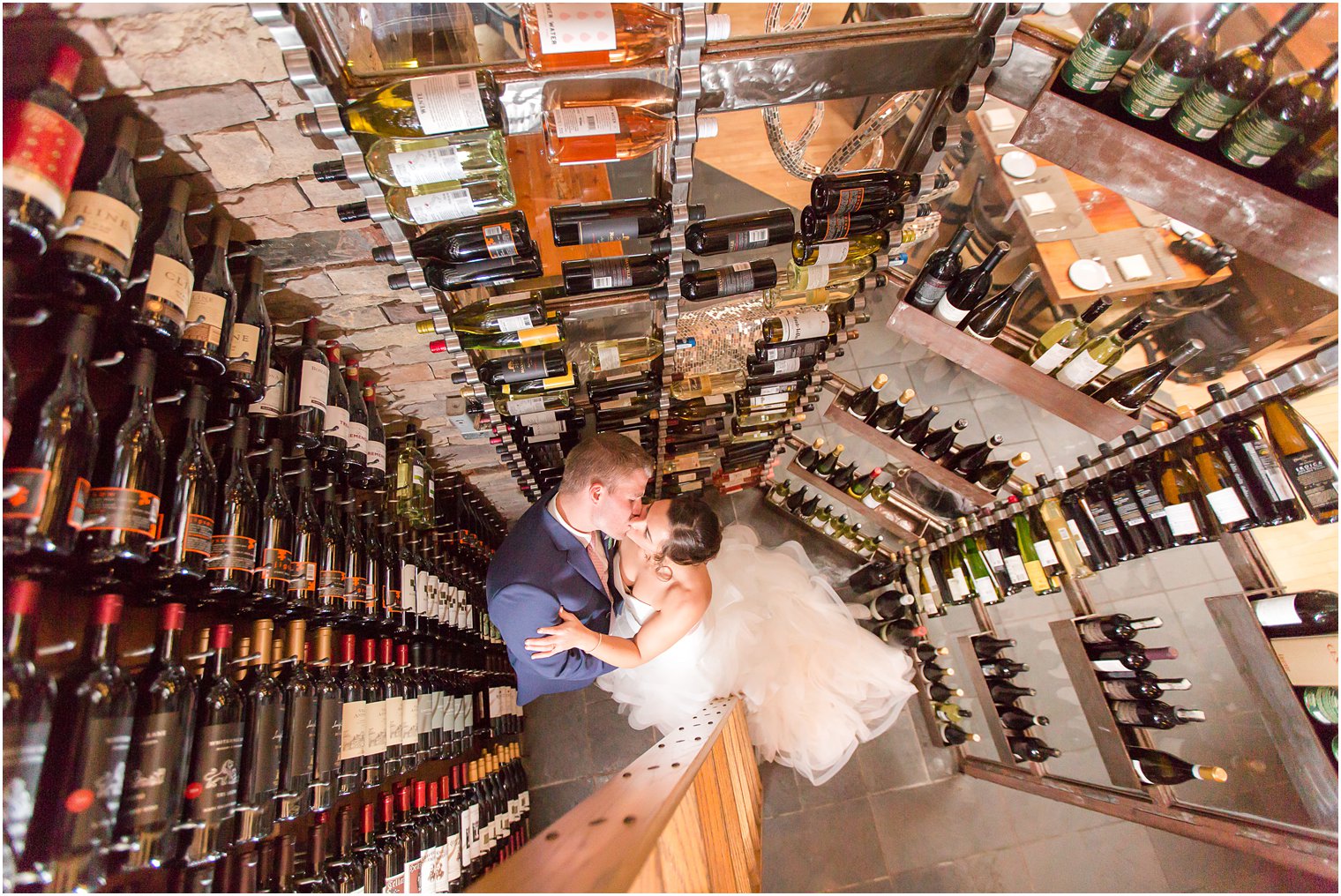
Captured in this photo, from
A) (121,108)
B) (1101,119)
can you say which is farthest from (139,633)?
(1101,119)

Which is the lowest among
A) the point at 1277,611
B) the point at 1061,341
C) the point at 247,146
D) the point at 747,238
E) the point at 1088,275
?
the point at 1277,611

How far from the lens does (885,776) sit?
113 inches

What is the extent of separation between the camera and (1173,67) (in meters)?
1.06

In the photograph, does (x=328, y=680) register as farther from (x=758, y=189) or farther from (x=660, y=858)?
(x=758, y=189)

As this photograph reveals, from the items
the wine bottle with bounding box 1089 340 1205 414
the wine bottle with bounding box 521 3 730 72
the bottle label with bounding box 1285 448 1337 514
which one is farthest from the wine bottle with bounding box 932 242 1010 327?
the wine bottle with bounding box 521 3 730 72

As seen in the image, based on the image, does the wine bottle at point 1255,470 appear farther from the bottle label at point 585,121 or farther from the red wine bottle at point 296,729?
the red wine bottle at point 296,729

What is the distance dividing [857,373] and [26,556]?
11.4 feet

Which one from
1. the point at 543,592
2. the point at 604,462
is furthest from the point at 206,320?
the point at 543,592

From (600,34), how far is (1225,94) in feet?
3.83

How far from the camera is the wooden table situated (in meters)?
2.86

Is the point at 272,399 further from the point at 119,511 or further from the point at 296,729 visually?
the point at 296,729

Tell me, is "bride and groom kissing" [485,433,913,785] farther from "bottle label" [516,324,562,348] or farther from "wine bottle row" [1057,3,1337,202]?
"wine bottle row" [1057,3,1337,202]

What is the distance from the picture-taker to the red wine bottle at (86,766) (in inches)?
33.3

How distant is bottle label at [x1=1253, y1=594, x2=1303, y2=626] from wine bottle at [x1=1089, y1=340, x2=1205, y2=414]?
64 centimetres
